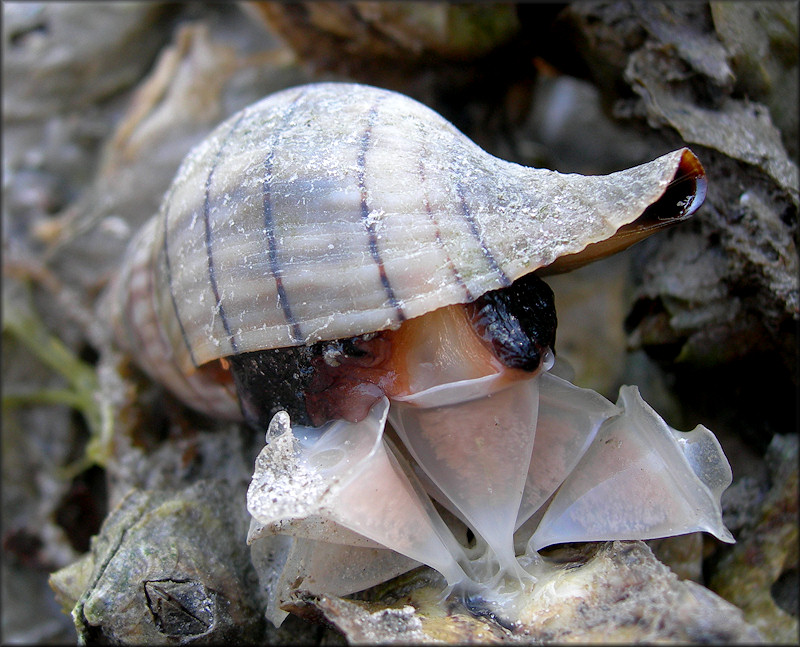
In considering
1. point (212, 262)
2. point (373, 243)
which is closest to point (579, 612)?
point (373, 243)

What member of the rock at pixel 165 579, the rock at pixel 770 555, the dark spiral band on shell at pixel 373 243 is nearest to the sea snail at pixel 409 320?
the dark spiral band on shell at pixel 373 243

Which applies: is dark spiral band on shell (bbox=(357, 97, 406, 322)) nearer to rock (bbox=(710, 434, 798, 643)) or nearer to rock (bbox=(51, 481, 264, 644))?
rock (bbox=(51, 481, 264, 644))

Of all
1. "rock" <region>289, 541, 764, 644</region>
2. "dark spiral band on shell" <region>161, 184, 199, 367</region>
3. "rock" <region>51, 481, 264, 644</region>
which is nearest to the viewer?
"rock" <region>289, 541, 764, 644</region>

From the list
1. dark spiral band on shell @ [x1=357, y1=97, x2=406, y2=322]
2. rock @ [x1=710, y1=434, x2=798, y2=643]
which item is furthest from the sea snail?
rock @ [x1=710, y1=434, x2=798, y2=643]

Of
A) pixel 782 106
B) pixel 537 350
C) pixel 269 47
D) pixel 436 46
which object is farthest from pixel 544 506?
pixel 269 47

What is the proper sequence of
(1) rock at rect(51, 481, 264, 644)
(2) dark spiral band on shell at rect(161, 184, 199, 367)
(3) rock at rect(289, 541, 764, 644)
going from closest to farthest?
(3) rock at rect(289, 541, 764, 644), (1) rock at rect(51, 481, 264, 644), (2) dark spiral band on shell at rect(161, 184, 199, 367)

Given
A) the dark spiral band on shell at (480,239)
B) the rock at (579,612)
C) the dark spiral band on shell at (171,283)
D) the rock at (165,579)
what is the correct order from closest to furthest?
the rock at (579,612) < the dark spiral band on shell at (480,239) < the rock at (165,579) < the dark spiral band on shell at (171,283)

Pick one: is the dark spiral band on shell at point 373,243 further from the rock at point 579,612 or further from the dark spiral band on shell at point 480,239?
the rock at point 579,612

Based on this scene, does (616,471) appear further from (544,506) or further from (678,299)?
(678,299)
